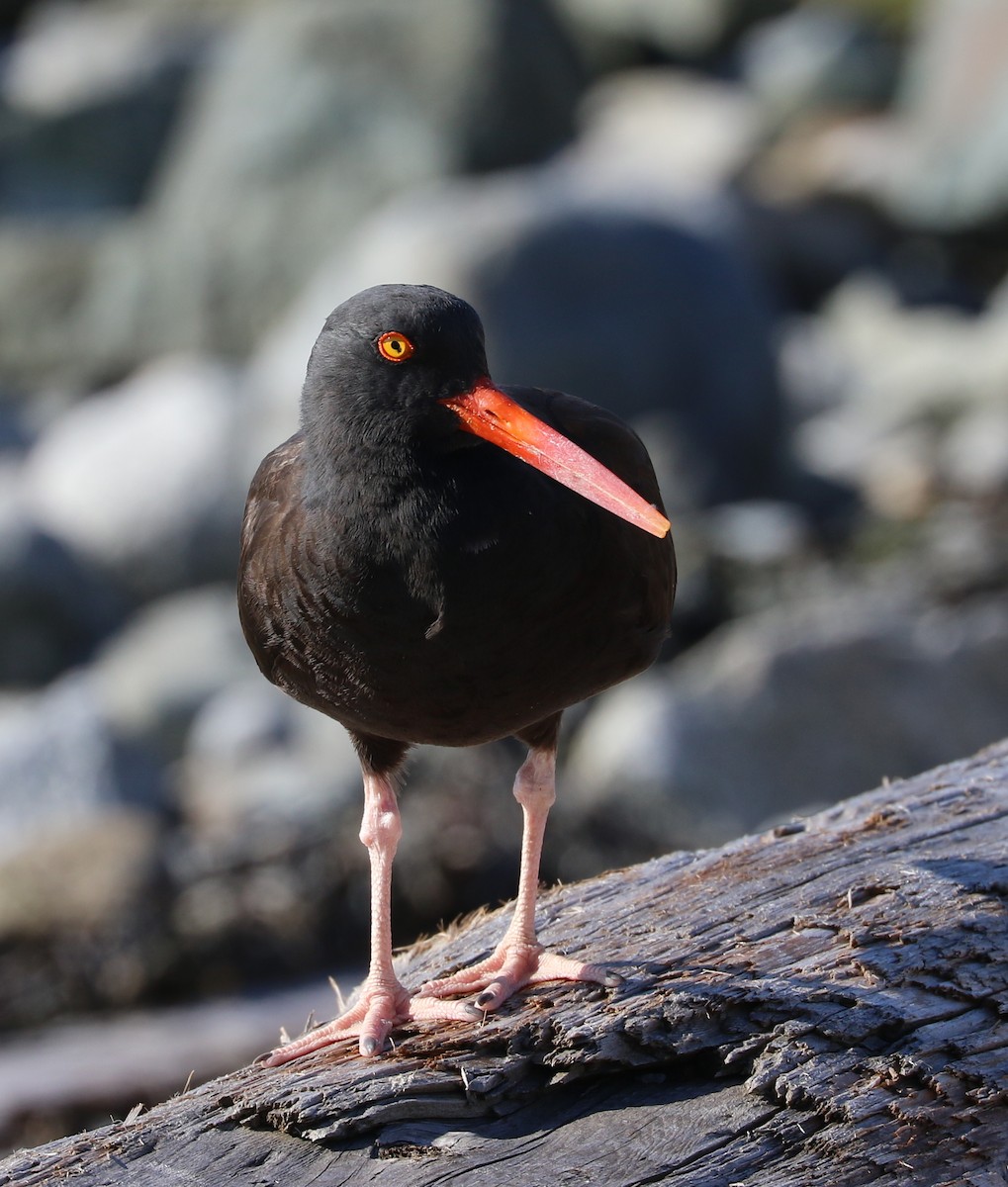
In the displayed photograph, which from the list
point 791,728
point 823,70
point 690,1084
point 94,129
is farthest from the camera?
point 823,70

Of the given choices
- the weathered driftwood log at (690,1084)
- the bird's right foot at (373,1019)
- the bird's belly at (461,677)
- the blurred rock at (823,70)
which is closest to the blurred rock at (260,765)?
the bird's right foot at (373,1019)

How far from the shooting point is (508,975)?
412cm

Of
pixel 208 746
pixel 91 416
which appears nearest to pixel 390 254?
pixel 91 416

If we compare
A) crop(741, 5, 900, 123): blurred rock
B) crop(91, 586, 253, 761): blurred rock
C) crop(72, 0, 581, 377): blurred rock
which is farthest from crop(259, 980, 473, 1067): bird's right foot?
crop(741, 5, 900, 123): blurred rock

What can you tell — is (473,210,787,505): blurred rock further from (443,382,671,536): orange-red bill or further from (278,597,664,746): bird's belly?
(443,382,671,536): orange-red bill

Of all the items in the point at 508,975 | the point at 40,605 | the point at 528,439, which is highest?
the point at 40,605

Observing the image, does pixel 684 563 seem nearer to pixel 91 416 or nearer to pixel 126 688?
pixel 126 688

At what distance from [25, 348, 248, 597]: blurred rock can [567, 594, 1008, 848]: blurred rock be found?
5.44 m

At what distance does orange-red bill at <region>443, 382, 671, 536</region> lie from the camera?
3.72m

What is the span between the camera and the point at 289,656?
4.01 metres

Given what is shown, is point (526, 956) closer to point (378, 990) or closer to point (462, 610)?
point (378, 990)

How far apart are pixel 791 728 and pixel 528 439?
20.0ft

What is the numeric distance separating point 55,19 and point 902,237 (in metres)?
16.5

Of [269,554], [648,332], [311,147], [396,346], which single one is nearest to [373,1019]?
[269,554]
